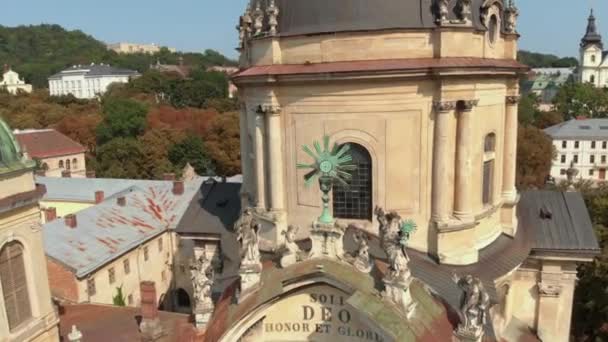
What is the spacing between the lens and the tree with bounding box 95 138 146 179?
66062 millimetres

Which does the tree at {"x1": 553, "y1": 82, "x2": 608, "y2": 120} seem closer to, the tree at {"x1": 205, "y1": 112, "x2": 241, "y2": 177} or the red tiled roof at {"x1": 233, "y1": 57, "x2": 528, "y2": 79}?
the tree at {"x1": 205, "y1": 112, "x2": 241, "y2": 177}

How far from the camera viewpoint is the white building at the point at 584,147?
75.8 metres

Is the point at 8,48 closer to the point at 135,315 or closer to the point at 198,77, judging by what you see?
the point at 198,77

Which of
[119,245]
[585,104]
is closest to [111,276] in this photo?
[119,245]

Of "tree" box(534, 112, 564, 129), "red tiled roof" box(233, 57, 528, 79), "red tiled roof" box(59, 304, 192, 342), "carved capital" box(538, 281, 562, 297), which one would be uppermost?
"red tiled roof" box(233, 57, 528, 79)

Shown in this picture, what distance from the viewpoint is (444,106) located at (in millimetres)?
17125

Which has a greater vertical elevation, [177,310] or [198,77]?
[198,77]

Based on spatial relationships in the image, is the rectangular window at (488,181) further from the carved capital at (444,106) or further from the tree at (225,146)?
the tree at (225,146)

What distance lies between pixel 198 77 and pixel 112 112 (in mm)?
40176

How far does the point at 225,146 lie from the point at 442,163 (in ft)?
176

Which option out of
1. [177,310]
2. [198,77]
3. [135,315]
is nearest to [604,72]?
[198,77]

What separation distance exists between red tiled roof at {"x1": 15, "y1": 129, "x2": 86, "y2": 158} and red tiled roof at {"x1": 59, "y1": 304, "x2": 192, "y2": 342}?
4505 centimetres

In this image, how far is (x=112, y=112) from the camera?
252ft

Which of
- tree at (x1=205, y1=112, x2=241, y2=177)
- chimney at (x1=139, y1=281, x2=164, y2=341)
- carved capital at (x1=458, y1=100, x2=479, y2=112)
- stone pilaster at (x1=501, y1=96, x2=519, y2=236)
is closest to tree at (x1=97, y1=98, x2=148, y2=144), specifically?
tree at (x1=205, y1=112, x2=241, y2=177)
